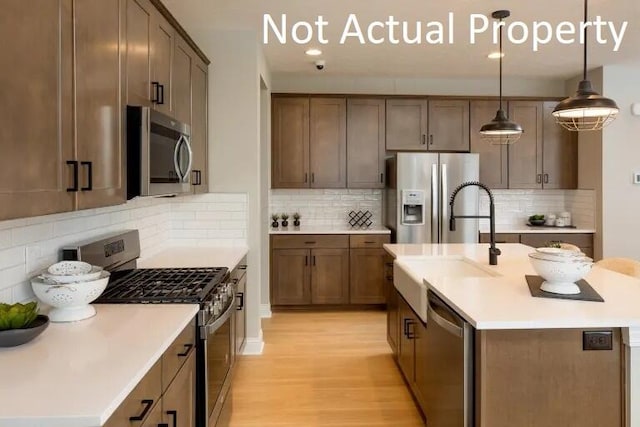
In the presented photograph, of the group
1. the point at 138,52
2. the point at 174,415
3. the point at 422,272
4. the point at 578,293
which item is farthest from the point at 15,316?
the point at 422,272

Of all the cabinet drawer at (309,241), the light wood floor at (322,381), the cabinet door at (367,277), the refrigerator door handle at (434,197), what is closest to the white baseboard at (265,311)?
the light wood floor at (322,381)

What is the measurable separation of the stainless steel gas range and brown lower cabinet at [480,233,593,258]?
3.53m

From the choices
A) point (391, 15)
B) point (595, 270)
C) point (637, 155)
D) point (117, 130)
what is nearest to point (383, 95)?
point (391, 15)

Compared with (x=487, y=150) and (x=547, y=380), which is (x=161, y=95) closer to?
(x=547, y=380)

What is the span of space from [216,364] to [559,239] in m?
4.29

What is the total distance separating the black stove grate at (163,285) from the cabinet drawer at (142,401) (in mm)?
546

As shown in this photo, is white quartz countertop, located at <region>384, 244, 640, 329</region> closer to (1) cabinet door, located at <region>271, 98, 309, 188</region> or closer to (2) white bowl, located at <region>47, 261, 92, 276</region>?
(2) white bowl, located at <region>47, 261, 92, 276</region>

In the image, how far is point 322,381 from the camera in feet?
11.2

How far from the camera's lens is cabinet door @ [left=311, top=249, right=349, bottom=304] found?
5.18 meters

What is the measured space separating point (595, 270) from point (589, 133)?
309 cm

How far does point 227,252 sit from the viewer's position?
3.55 metres

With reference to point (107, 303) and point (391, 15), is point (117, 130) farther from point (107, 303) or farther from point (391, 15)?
point (391, 15)

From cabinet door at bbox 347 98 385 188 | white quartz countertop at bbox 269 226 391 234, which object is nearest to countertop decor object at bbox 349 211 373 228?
white quartz countertop at bbox 269 226 391 234

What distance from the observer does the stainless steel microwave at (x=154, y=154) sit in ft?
7.04
